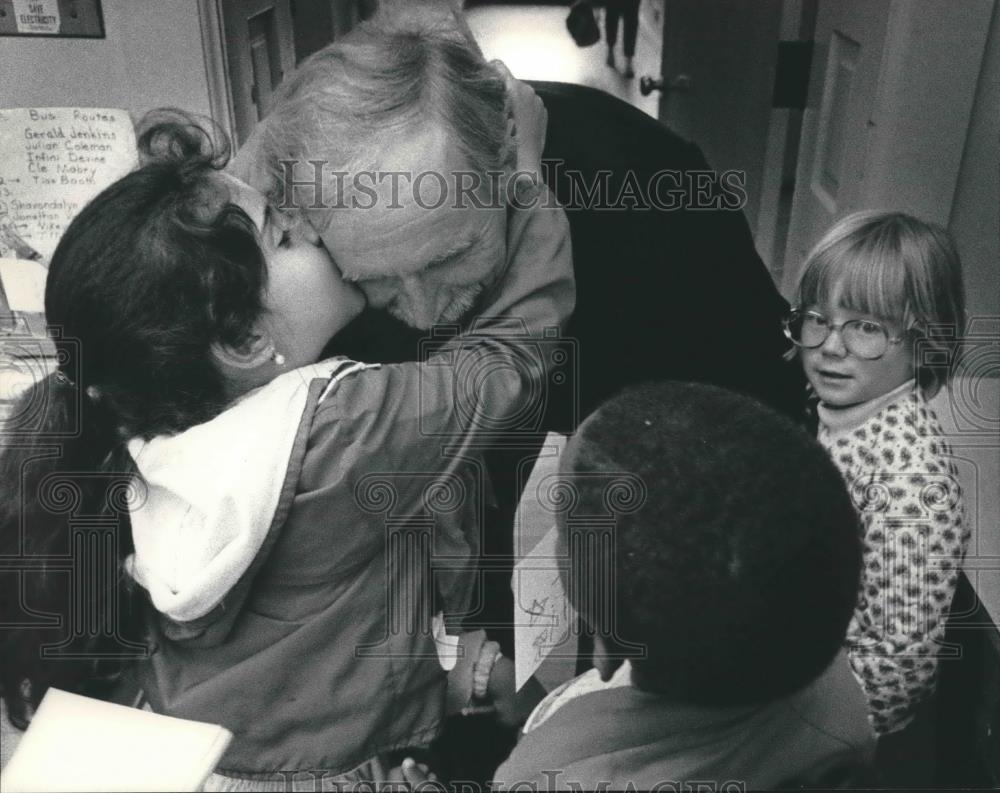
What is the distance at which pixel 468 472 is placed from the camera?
0.98m

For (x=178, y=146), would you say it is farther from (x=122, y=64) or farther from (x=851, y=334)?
(x=851, y=334)

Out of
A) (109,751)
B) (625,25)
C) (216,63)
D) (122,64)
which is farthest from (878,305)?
(625,25)

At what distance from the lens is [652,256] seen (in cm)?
118

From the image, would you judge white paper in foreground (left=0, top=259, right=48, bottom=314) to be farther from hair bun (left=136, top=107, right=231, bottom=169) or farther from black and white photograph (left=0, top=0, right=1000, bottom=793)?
hair bun (left=136, top=107, right=231, bottom=169)

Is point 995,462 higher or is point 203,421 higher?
point 203,421

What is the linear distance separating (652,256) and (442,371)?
1.40 ft

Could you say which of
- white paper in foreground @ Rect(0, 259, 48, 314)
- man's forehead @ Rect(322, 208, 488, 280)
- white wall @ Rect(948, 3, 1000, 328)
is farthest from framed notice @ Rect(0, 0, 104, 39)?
white wall @ Rect(948, 3, 1000, 328)

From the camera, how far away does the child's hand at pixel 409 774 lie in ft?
3.35

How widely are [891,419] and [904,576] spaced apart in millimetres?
166

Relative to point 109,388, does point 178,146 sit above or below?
above

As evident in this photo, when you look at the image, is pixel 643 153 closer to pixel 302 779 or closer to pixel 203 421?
pixel 203 421

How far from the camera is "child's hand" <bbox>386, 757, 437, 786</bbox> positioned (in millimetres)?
1021

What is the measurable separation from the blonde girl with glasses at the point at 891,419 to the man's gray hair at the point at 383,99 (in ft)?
1.28

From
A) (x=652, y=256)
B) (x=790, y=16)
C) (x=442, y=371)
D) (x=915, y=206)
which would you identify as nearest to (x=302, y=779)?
(x=442, y=371)
